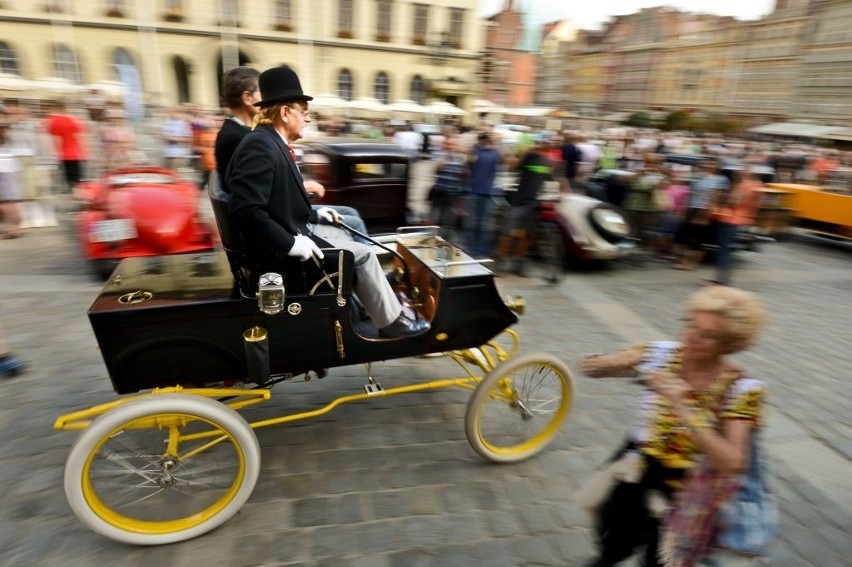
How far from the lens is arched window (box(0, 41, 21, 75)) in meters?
29.9

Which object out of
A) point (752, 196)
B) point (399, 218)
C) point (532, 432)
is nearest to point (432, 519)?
point (532, 432)

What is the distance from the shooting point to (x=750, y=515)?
164 cm

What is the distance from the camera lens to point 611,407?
Result: 385 centimetres

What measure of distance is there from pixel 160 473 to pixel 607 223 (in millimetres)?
6509

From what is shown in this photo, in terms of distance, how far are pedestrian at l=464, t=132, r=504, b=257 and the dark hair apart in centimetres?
403

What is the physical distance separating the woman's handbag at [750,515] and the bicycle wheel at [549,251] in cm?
514

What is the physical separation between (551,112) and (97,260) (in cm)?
3815

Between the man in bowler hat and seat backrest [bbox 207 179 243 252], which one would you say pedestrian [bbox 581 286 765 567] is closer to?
the man in bowler hat

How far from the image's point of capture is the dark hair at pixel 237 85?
3.62 meters

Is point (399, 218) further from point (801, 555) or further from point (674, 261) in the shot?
point (801, 555)

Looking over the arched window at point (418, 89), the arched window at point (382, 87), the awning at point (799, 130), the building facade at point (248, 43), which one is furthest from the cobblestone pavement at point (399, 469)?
the awning at point (799, 130)

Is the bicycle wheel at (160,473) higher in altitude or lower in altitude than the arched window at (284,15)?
lower

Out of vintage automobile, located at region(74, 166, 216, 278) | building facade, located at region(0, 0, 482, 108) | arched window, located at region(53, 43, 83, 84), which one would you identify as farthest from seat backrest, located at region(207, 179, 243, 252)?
arched window, located at region(53, 43, 83, 84)

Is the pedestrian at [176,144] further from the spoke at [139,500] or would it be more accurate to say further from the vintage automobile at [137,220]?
the spoke at [139,500]
